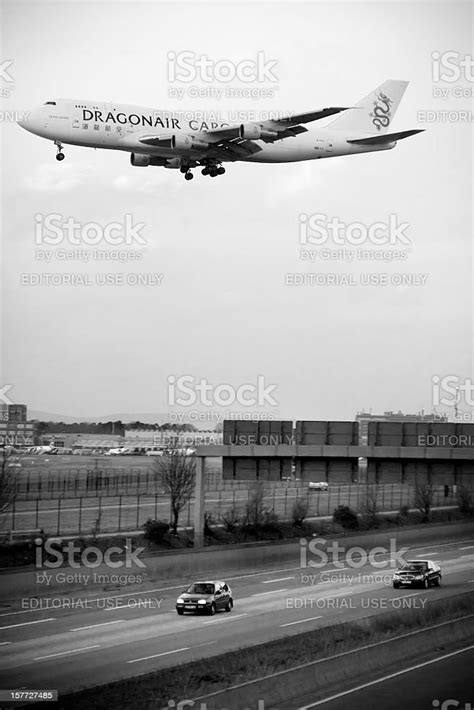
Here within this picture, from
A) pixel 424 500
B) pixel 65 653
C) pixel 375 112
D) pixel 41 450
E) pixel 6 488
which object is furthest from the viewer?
pixel 41 450

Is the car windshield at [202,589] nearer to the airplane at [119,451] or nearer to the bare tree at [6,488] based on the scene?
the bare tree at [6,488]

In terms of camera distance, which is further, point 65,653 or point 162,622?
point 162,622

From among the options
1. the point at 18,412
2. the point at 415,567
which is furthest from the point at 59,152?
the point at 18,412

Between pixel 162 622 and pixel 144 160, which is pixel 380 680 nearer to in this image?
pixel 162 622

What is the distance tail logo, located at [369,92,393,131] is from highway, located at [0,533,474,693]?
115 feet

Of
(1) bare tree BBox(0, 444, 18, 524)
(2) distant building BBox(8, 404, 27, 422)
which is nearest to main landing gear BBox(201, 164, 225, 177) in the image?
(1) bare tree BBox(0, 444, 18, 524)

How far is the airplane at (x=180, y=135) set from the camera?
2132 inches

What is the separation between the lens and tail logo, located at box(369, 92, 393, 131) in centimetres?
7650

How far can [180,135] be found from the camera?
181 feet

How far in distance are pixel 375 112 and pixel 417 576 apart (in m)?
38.3

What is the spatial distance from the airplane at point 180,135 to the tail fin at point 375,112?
12761mm

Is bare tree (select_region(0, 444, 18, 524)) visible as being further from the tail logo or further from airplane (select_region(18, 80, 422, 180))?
the tail logo

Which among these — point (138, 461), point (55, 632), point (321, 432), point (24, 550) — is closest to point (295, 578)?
point (321, 432)

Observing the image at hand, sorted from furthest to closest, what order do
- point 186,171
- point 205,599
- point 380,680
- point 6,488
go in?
point 186,171 < point 6,488 < point 205,599 < point 380,680
